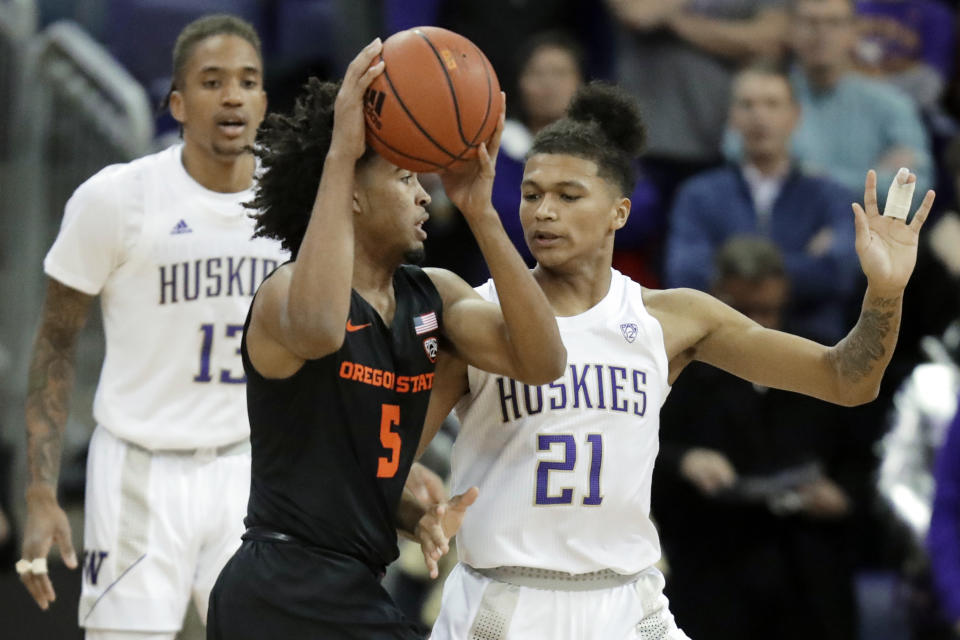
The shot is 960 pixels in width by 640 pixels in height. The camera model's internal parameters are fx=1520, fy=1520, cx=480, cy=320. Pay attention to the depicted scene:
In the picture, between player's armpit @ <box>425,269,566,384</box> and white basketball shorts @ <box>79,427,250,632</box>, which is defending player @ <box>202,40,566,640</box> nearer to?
player's armpit @ <box>425,269,566,384</box>

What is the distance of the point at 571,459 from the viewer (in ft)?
14.2

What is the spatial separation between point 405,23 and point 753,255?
2.47 m

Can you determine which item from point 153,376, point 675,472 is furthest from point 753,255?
point 153,376

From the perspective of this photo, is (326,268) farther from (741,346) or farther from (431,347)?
(741,346)

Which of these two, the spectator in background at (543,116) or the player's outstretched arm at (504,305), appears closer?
the player's outstretched arm at (504,305)

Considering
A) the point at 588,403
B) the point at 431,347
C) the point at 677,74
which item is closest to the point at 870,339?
the point at 588,403

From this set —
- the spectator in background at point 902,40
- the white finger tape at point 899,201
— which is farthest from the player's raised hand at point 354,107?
the spectator in background at point 902,40

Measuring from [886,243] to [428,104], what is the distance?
1372 mm

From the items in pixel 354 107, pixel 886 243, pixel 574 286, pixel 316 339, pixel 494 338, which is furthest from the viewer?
pixel 574 286

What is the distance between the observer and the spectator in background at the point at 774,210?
7.86 metres

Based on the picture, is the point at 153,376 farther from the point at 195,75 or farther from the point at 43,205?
the point at 43,205

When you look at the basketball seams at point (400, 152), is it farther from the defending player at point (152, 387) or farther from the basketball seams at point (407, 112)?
the defending player at point (152, 387)

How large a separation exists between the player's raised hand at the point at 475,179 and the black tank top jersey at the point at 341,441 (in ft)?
1.23

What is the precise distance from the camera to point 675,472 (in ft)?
23.6
